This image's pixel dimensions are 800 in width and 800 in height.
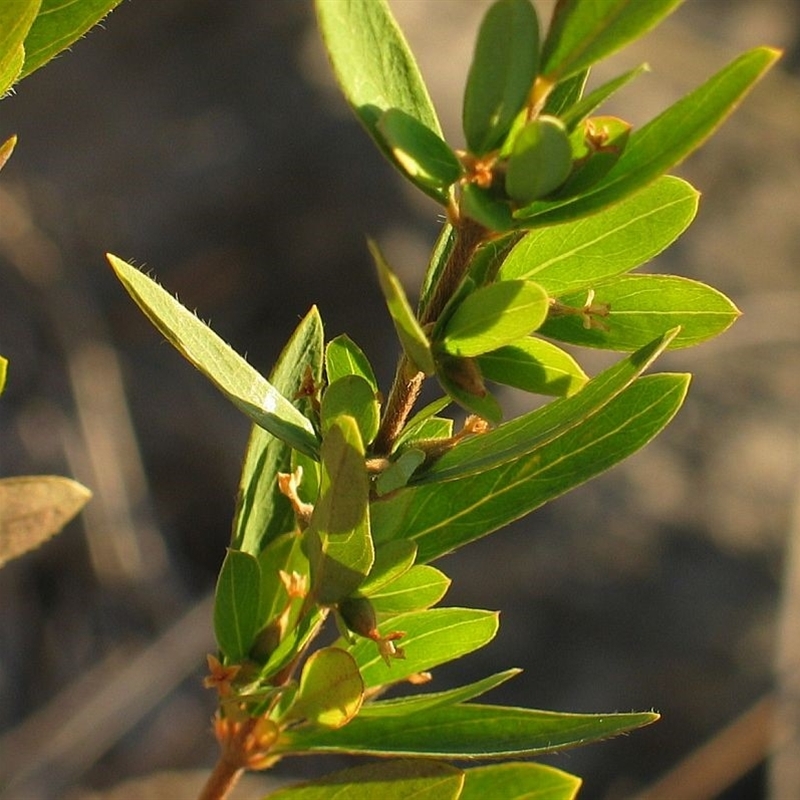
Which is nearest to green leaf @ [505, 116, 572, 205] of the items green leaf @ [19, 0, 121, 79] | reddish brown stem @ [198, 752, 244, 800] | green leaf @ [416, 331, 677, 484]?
green leaf @ [416, 331, 677, 484]

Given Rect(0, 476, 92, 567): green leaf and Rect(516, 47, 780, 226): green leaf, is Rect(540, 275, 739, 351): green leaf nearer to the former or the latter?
Rect(516, 47, 780, 226): green leaf

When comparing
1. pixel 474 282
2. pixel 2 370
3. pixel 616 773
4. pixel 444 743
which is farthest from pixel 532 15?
pixel 616 773

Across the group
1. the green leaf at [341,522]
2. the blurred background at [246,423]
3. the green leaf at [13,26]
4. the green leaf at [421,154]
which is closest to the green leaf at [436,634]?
the green leaf at [341,522]

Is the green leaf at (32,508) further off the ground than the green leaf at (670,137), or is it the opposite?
the green leaf at (670,137)

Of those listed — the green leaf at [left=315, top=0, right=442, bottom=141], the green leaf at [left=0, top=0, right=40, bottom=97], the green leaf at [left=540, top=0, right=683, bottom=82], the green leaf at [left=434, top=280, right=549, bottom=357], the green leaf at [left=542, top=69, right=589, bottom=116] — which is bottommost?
the green leaf at [left=434, top=280, right=549, bottom=357]

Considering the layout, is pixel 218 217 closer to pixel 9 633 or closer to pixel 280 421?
pixel 9 633

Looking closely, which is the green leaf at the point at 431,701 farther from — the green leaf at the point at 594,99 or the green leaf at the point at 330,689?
the green leaf at the point at 594,99
